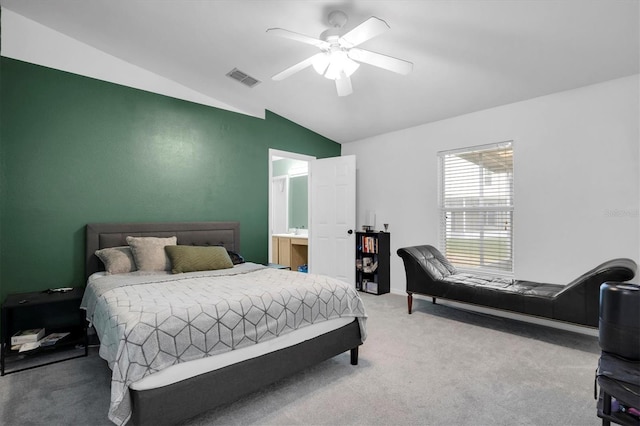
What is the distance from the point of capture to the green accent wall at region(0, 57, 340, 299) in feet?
10.1

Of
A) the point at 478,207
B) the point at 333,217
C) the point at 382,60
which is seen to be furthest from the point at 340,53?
the point at 333,217

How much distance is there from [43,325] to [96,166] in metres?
1.65

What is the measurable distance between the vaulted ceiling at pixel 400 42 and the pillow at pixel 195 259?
2053mm

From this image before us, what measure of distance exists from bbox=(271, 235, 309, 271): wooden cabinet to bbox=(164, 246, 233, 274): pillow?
269cm

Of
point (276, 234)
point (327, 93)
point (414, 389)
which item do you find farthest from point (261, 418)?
point (276, 234)

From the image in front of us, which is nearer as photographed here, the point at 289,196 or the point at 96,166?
the point at 96,166

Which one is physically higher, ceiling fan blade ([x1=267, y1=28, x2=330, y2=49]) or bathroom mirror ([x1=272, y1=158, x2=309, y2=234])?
ceiling fan blade ([x1=267, y1=28, x2=330, y2=49])

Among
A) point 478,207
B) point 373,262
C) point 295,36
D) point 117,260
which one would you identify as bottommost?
point 373,262

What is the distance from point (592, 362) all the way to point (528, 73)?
2656 mm

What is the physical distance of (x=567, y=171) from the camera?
345cm

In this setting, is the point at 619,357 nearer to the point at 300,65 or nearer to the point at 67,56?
the point at 300,65

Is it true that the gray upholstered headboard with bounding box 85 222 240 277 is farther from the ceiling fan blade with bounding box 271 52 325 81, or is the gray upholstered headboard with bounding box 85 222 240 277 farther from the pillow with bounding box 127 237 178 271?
the ceiling fan blade with bounding box 271 52 325 81

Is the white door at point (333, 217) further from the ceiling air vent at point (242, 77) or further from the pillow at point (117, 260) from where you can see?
the pillow at point (117, 260)

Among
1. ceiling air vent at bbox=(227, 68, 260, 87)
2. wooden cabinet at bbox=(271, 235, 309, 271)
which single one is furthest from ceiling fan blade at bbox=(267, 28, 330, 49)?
wooden cabinet at bbox=(271, 235, 309, 271)
